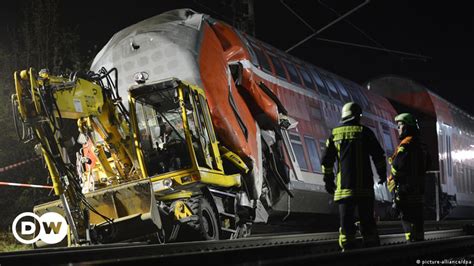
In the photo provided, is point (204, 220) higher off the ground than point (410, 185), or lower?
lower

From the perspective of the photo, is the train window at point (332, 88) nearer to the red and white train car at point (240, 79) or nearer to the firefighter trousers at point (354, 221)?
the red and white train car at point (240, 79)

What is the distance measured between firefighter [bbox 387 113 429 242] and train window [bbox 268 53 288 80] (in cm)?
509

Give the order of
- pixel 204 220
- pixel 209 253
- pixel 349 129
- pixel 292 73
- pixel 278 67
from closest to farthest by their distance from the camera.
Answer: pixel 209 253 → pixel 349 129 → pixel 204 220 → pixel 278 67 → pixel 292 73

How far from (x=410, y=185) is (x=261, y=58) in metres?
5.25

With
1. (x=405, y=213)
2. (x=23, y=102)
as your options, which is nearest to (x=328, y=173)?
(x=405, y=213)

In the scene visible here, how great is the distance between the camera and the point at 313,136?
14.1m

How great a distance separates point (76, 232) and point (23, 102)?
191cm

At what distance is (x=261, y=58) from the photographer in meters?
12.7

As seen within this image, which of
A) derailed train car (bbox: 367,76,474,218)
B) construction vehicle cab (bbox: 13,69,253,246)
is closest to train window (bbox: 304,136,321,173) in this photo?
construction vehicle cab (bbox: 13,69,253,246)

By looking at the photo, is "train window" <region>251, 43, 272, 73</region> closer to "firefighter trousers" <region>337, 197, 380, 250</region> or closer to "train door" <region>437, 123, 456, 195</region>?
"firefighter trousers" <region>337, 197, 380, 250</region>

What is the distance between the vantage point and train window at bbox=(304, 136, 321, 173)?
13.7 m

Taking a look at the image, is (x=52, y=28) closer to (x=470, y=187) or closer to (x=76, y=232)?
(x=76, y=232)

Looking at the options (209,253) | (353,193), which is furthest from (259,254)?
(353,193)

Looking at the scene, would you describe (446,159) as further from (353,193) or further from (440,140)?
(353,193)
